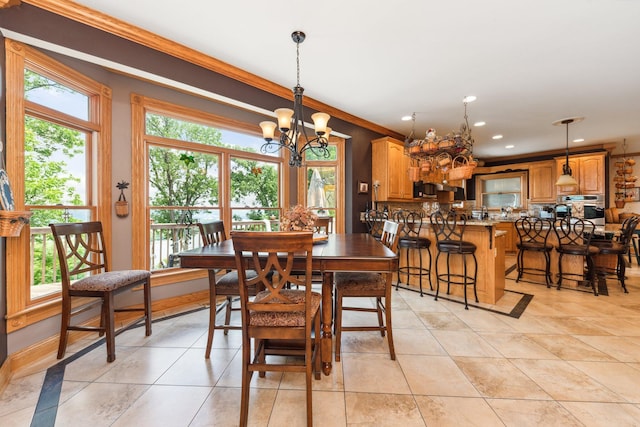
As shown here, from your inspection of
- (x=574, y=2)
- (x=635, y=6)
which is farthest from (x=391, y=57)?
(x=635, y=6)

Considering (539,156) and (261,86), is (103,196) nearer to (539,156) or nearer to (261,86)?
(261,86)

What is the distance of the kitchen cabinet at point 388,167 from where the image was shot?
4516 mm

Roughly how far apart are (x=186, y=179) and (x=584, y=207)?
8014 millimetres

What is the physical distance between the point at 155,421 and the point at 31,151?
228 centimetres

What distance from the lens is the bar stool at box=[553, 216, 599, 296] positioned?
11.3 ft

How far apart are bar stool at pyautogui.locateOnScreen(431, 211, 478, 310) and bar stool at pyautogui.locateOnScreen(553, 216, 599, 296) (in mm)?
1479

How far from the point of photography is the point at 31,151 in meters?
2.11

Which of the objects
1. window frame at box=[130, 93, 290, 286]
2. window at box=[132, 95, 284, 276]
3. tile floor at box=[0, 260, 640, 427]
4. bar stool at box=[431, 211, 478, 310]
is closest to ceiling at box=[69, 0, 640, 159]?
window frame at box=[130, 93, 290, 286]

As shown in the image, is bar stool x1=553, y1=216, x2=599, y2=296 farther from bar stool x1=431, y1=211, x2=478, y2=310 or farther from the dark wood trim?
the dark wood trim

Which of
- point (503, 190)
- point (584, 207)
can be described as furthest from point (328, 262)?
point (503, 190)

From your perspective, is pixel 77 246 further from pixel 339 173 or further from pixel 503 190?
pixel 503 190

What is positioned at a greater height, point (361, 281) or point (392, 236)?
point (392, 236)

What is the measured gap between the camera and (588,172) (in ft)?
19.1

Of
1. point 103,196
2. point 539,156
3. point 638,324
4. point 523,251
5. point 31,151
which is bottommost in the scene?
point 638,324
